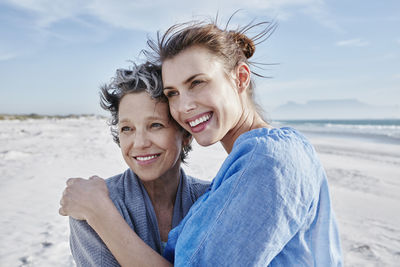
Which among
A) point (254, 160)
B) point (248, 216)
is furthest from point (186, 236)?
point (254, 160)

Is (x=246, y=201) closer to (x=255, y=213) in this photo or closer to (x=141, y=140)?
(x=255, y=213)

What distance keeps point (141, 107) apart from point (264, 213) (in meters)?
1.21

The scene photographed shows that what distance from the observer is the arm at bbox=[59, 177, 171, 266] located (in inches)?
60.7

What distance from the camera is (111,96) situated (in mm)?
2240

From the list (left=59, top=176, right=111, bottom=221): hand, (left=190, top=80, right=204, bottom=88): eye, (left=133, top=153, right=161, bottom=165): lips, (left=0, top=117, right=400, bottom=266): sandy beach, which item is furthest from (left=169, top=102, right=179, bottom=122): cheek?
(left=0, top=117, right=400, bottom=266): sandy beach

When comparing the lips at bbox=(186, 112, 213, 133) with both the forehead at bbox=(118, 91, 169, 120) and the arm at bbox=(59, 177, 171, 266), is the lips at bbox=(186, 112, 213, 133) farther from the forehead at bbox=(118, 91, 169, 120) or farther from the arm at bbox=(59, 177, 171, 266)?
the arm at bbox=(59, 177, 171, 266)

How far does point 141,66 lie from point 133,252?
133cm

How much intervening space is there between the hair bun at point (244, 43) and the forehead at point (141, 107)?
720mm

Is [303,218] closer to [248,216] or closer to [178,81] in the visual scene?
[248,216]

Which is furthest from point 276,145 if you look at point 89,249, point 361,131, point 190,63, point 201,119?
point 361,131


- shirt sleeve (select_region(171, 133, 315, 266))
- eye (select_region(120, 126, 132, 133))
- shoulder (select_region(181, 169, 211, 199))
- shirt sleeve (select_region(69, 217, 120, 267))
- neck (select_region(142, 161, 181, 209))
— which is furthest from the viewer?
shoulder (select_region(181, 169, 211, 199))

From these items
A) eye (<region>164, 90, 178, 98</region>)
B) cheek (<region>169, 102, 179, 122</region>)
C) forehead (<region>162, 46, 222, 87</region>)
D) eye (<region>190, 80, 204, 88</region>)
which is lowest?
cheek (<region>169, 102, 179, 122</region>)

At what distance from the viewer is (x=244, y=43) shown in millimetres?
2248

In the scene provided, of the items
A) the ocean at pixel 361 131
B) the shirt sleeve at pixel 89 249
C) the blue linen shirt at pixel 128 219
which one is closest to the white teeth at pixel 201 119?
the blue linen shirt at pixel 128 219
